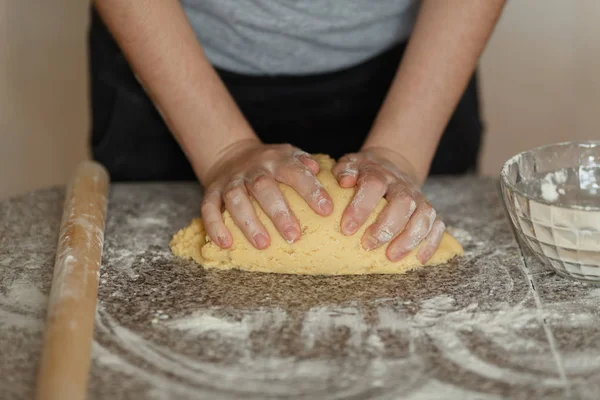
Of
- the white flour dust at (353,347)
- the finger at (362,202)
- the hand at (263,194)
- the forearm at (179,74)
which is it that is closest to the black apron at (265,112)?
the forearm at (179,74)

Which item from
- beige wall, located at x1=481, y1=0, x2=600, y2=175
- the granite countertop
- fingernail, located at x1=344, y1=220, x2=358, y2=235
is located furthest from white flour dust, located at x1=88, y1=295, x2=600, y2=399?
beige wall, located at x1=481, y1=0, x2=600, y2=175

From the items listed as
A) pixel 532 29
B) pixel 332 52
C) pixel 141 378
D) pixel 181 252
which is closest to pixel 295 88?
pixel 332 52

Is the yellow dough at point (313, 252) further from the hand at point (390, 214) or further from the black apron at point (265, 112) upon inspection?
the black apron at point (265, 112)

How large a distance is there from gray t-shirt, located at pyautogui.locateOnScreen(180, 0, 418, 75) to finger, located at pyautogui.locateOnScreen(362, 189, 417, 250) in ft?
1.40

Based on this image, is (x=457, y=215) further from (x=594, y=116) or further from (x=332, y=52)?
(x=594, y=116)

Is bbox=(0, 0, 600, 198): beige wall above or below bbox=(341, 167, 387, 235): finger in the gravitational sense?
above

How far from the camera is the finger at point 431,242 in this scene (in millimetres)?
983

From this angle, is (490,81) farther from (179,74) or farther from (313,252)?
(313,252)

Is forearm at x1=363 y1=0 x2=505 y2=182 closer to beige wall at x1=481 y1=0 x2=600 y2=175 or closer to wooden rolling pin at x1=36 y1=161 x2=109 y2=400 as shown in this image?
wooden rolling pin at x1=36 y1=161 x2=109 y2=400

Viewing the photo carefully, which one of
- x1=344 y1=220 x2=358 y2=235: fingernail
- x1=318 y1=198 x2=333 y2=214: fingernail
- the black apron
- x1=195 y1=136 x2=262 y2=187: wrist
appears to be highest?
the black apron

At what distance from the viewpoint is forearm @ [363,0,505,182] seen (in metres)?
1.15

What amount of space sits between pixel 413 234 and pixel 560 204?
184 millimetres

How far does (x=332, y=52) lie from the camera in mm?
1353

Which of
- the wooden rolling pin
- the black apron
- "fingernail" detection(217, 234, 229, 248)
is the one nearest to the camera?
the wooden rolling pin
